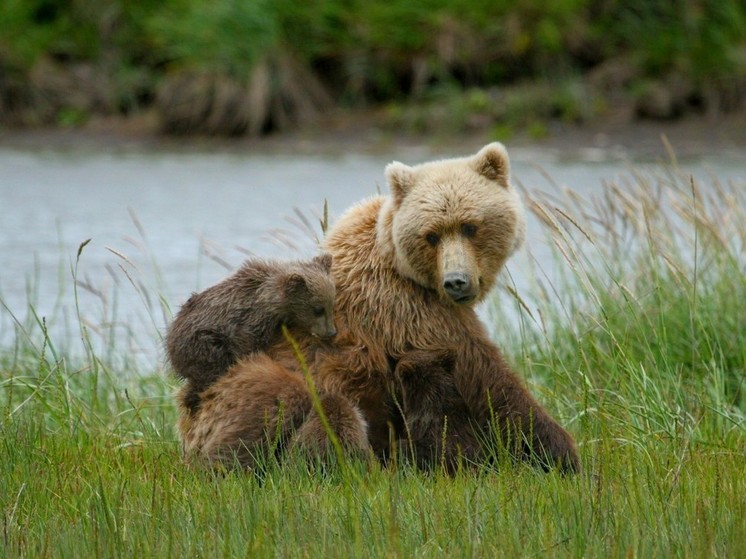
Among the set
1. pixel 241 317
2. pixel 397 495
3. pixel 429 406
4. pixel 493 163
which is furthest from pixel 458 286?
pixel 397 495

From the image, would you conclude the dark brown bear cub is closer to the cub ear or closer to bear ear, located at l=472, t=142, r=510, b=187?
the cub ear

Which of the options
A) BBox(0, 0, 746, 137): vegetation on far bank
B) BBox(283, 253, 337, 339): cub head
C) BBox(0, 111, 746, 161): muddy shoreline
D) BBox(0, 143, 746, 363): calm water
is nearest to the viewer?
BBox(283, 253, 337, 339): cub head

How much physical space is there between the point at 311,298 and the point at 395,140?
52.1ft

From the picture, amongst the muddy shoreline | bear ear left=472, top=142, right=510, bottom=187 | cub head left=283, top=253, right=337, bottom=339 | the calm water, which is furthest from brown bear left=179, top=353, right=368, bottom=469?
the muddy shoreline

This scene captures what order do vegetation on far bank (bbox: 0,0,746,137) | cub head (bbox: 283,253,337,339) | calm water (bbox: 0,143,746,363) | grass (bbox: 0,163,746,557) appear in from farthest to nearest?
vegetation on far bank (bbox: 0,0,746,137)
calm water (bbox: 0,143,746,363)
cub head (bbox: 283,253,337,339)
grass (bbox: 0,163,746,557)

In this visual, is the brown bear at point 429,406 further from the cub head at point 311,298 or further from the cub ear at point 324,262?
the cub ear at point 324,262

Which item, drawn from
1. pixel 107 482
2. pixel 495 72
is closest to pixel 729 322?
pixel 107 482

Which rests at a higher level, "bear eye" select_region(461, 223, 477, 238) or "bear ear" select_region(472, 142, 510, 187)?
"bear ear" select_region(472, 142, 510, 187)

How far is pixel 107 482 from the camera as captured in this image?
4590 mm

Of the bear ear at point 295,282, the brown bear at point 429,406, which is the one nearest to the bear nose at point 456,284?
the brown bear at point 429,406

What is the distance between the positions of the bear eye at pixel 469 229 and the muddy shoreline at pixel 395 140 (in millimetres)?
13209

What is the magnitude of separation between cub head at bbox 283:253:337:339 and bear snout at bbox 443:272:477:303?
1.41ft

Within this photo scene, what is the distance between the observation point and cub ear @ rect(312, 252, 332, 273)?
196 inches

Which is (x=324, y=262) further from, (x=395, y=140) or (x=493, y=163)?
(x=395, y=140)
